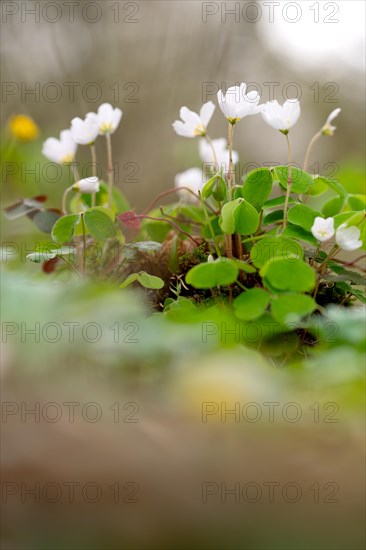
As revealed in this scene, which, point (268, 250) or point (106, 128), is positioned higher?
point (106, 128)

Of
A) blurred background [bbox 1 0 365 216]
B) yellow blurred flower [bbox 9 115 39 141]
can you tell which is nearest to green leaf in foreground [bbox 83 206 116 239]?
yellow blurred flower [bbox 9 115 39 141]

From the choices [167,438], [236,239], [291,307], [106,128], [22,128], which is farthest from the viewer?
[22,128]

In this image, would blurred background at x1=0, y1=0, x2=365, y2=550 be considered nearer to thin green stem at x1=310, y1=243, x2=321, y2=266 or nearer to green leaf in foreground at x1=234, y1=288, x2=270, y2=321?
green leaf in foreground at x1=234, y1=288, x2=270, y2=321

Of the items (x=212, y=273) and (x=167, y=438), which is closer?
(x=167, y=438)

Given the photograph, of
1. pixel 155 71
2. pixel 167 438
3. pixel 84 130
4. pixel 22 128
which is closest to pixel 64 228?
pixel 84 130

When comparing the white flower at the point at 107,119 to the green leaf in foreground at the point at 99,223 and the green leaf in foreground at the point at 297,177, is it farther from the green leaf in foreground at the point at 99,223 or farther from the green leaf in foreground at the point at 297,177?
the green leaf in foreground at the point at 297,177

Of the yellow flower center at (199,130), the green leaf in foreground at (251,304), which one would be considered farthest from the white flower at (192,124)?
the green leaf in foreground at (251,304)

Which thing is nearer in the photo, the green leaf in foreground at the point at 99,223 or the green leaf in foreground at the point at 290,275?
the green leaf in foreground at the point at 290,275

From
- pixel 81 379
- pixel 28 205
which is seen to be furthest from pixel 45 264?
pixel 81 379

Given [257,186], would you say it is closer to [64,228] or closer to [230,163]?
[230,163]
